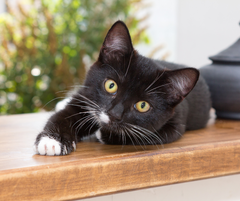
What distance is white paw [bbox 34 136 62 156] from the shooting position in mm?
828

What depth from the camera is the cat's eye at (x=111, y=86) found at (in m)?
0.94

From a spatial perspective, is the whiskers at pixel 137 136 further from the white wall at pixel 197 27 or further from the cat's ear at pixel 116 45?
the white wall at pixel 197 27

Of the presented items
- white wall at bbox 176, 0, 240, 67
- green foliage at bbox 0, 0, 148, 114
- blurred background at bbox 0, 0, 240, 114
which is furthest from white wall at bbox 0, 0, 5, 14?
white wall at bbox 176, 0, 240, 67

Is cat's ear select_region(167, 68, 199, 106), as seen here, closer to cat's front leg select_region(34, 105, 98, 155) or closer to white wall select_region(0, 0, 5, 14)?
cat's front leg select_region(34, 105, 98, 155)

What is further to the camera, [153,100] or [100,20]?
[100,20]

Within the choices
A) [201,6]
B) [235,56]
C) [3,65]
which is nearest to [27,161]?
[235,56]

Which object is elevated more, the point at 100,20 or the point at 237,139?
the point at 100,20

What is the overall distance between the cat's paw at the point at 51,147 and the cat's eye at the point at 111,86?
219 millimetres

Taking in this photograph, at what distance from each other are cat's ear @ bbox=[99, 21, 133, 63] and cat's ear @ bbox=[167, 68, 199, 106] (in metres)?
0.17

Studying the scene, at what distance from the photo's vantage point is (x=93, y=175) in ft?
2.41

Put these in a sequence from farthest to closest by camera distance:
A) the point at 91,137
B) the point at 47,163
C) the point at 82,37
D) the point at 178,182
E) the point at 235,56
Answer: the point at 82,37
the point at 235,56
the point at 91,137
the point at 178,182
the point at 47,163

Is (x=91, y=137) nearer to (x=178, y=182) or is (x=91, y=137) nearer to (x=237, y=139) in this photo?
(x=178, y=182)

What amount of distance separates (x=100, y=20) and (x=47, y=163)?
2.28 meters

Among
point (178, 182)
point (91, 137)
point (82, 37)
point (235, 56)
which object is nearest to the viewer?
point (178, 182)
